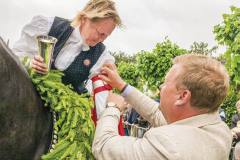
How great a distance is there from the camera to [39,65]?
2.43 meters

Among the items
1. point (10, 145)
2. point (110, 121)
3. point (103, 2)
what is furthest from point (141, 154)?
point (103, 2)

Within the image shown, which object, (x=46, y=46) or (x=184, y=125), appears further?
(x=46, y=46)

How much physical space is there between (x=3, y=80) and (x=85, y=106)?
590mm

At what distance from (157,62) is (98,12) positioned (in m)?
13.5

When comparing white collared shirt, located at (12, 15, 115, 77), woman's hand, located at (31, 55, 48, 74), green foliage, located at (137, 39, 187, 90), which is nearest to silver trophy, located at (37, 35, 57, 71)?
woman's hand, located at (31, 55, 48, 74)

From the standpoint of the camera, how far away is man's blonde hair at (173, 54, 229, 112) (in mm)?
2344

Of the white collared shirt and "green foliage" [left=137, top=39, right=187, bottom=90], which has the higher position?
the white collared shirt

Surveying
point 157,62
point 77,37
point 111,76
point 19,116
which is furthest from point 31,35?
point 157,62

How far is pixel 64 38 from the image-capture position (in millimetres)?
2969

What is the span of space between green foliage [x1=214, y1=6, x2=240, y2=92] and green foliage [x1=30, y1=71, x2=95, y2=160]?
22.0 ft

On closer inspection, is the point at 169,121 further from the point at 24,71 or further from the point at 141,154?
the point at 24,71

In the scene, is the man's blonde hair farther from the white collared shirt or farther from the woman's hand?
the white collared shirt

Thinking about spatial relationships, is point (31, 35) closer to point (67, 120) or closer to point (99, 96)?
point (99, 96)

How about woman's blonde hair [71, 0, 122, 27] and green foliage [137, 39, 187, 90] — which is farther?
green foliage [137, 39, 187, 90]
